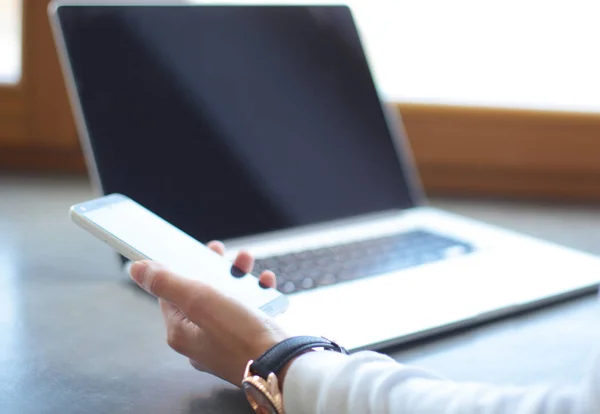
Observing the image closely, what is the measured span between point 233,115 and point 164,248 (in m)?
0.28

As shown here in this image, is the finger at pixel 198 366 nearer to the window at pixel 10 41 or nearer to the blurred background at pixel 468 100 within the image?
the blurred background at pixel 468 100

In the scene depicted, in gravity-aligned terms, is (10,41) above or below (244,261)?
above

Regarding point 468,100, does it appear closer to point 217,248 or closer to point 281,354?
point 217,248

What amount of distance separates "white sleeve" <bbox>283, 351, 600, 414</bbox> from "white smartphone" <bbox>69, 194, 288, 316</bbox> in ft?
0.34

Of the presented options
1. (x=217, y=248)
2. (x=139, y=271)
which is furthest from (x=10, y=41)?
(x=139, y=271)

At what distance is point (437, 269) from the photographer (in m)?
0.81

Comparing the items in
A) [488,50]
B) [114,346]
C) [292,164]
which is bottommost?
[114,346]

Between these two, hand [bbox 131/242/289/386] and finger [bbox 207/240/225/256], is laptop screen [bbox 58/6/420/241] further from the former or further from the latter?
hand [bbox 131/242/289/386]

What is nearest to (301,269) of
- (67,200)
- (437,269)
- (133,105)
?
(437,269)

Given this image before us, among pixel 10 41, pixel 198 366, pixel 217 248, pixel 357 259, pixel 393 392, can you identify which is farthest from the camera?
pixel 10 41

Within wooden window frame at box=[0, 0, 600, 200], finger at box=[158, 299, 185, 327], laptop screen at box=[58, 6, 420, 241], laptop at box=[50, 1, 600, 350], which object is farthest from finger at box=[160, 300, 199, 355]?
wooden window frame at box=[0, 0, 600, 200]

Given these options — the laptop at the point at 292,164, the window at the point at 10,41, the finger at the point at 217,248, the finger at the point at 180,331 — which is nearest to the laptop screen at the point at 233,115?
the laptop at the point at 292,164

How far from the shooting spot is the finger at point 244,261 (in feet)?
2.26

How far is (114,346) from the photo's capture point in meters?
0.68
